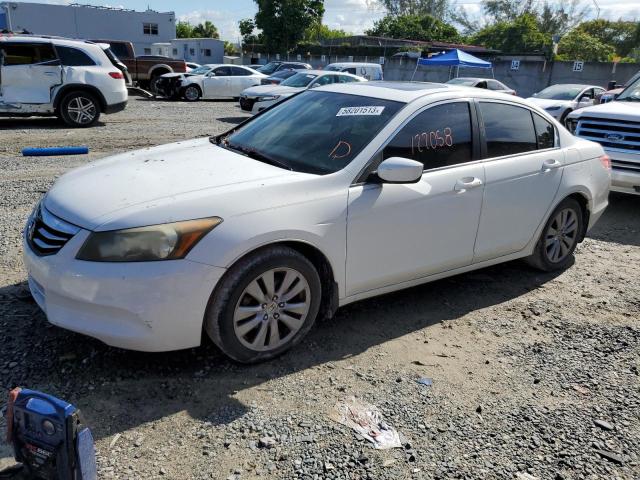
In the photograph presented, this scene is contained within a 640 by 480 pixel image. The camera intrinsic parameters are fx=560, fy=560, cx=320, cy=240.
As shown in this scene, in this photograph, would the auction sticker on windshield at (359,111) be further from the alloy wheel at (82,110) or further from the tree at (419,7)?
the tree at (419,7)

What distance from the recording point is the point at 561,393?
338 cm

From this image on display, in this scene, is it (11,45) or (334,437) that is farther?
(11,45)

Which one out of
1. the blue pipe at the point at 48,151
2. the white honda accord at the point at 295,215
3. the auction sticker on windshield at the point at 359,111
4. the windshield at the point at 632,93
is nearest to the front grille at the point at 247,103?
the blue pipe at the point at 48,151

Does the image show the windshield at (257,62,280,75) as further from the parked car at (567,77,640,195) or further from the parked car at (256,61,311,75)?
the parked car at (567,77,640,195)

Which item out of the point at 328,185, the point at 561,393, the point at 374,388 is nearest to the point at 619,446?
the point at 561,393

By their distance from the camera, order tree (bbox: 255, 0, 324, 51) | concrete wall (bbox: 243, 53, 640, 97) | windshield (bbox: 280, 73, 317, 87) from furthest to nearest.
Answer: tree (bbox: 255, 0, 324, 51) → concrete wall (bbox: 243, 53, 640, 97) → windshield (bbox: 280, 73, 317, 87)

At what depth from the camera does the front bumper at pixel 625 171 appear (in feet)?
23.8

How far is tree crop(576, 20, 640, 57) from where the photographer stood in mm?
62312

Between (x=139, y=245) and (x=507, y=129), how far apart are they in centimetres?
308

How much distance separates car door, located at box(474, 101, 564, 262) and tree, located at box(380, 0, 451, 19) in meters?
88.8

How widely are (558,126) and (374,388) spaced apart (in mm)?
3133

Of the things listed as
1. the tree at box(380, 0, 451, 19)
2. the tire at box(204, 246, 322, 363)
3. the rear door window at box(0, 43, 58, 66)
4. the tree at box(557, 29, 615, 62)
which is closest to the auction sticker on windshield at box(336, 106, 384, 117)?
the tire at box(204, 246, 322, 363)

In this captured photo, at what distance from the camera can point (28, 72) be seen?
1150cm

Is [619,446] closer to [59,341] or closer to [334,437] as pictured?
[334,437]
